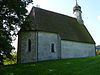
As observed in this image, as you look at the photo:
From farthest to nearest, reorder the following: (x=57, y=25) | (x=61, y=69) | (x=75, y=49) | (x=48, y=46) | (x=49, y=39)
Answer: (x=75, y=49)
(x=57, y=25)
(x=49, y=39)
(x=48, y=46)
(x=61, y=69)

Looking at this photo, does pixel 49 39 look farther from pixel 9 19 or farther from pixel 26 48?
pixel 9 19

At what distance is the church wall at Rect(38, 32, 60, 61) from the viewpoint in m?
20.1

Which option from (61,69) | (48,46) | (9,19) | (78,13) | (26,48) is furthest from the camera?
(78,13)

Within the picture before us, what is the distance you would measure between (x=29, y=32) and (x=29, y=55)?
12.0ft

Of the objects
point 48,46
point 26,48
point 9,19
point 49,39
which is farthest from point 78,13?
point 9,19

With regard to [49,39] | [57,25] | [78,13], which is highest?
[78,13]

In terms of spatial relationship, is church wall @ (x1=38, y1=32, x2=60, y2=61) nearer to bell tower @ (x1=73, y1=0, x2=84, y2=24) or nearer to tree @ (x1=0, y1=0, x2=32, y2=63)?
tree @ (x1=0, y1=0, x2=32, y2=63)

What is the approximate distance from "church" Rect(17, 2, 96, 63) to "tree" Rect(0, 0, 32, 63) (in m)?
1.53

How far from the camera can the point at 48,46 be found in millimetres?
21078

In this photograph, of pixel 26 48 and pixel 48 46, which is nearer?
pixel 26 48

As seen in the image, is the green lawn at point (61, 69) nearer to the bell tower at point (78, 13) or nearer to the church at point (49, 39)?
the church at point (49, 39)

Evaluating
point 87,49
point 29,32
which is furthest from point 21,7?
point 87,49

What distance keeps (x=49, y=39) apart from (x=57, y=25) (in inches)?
170

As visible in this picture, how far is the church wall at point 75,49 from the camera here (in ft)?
75.2
